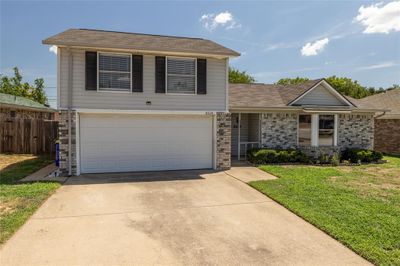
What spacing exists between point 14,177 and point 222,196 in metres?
6.76

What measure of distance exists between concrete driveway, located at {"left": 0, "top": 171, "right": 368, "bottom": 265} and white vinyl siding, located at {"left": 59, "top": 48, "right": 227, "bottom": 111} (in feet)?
11.2

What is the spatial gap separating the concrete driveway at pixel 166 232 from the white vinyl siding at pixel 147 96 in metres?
3.43

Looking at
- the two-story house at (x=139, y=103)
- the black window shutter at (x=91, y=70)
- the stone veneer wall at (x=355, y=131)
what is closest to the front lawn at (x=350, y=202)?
the two-story house at (x=139, y=103)

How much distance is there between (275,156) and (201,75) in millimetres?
5144

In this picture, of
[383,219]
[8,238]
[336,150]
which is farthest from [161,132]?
[336,150]

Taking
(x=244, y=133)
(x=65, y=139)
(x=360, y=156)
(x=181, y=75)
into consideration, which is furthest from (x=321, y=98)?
(x=65, y=139)

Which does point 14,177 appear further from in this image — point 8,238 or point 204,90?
point 204,90

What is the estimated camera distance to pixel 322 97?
1594 centimetres

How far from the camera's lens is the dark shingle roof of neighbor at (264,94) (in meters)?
14.6

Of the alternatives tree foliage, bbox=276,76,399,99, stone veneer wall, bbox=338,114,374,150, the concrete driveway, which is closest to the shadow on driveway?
the concrete driveway

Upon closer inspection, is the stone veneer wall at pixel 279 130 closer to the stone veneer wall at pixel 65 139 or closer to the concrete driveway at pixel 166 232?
the concrete driveway at pixel 166 232

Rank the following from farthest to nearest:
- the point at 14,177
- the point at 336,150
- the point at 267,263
A: 1. the point at 336,150
2. the point at 14,177
3. the point at 267,263

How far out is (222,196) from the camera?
8141 millimetres

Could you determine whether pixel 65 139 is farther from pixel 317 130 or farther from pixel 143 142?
pixel 317 130
